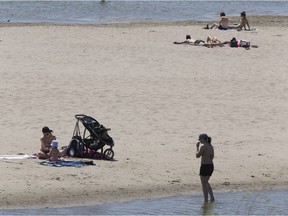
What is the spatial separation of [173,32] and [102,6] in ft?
81.3

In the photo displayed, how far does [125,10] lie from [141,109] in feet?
120

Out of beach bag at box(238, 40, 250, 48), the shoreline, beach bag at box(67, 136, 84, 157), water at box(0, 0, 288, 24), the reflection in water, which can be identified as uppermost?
water at box(0, 0, 288, 24)

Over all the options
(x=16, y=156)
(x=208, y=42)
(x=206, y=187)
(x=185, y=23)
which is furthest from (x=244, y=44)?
(x=206, y=187)

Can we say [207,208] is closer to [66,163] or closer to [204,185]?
[204,185]

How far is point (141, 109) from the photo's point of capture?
76.8 ft

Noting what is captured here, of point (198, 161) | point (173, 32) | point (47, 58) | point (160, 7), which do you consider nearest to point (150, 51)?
point (47, 58)

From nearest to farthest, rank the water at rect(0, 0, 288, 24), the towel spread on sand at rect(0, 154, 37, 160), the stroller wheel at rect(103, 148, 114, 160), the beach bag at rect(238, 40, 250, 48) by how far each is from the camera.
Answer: the towel spread on sand at rect(0, 154, 37, 160), the stroller wheel at rect(103, 148, 114, 160), the beach bag at rect(238, 40, 250, 48), the water at rect(0, 0, 288, 24)

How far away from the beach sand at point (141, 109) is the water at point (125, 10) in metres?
13.4

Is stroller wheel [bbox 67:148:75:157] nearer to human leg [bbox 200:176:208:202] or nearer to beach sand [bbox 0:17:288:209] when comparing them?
beach sand [bbox 0:17:288:209]

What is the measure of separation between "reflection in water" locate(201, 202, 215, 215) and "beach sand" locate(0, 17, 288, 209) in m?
0.90

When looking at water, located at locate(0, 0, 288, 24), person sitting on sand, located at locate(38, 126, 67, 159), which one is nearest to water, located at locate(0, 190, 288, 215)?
person sitting on sand, located at locate(38, 126, 67, 159)

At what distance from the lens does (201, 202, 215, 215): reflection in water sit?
51.2 feet

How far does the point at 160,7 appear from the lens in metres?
63.1

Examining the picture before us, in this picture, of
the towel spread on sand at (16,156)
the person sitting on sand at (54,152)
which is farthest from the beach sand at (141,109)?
the person sitting on sand at (54,152)
